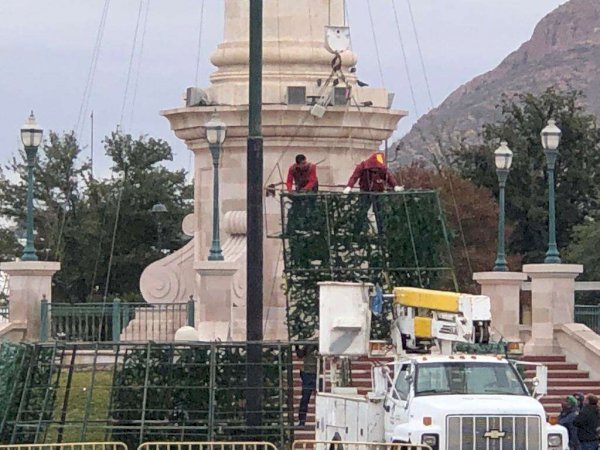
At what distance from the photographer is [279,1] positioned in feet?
148

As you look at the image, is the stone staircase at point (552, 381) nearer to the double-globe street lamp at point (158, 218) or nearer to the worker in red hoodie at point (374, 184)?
the worker in red hoodie at point (374, 184)

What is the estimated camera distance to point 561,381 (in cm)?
3959

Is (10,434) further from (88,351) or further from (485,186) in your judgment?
(485,186)

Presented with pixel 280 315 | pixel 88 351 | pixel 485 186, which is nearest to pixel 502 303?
pixel 280 315

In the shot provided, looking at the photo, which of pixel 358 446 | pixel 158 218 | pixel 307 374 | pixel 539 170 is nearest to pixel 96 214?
pixel 158 218

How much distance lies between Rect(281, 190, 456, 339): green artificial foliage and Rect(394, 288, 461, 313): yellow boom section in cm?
652

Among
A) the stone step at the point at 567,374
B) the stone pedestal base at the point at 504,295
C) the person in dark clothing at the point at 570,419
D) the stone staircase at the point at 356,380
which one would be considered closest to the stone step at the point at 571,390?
the stone step at the point at 567,374

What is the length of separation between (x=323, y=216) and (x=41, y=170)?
3284 cm

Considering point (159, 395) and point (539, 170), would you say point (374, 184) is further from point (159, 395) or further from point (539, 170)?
point (539, 170)

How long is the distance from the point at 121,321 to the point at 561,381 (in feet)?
28.6

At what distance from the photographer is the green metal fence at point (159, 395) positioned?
2767cm

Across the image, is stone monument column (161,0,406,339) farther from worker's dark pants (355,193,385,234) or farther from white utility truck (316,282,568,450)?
white utility truck (316,282,568,450)

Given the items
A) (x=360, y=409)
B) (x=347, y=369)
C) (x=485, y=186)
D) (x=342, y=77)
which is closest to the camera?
(x=360, y=409)

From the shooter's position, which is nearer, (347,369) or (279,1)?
(347,369)
